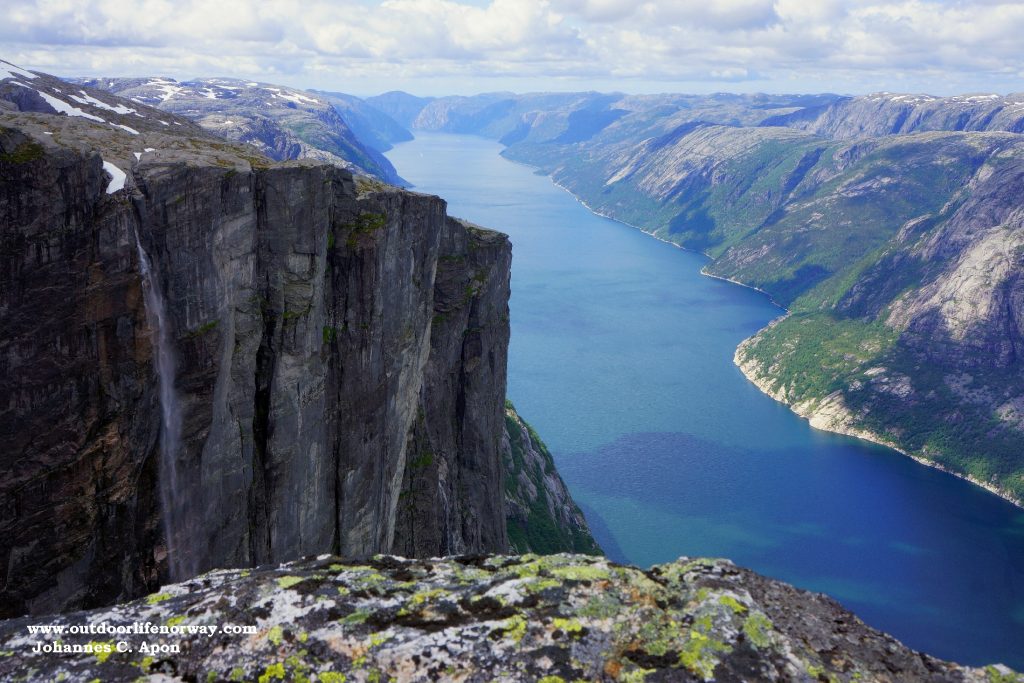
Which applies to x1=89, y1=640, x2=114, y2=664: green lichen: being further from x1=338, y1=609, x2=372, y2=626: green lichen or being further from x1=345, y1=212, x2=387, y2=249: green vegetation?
x1=345, y1=212, x2=387, y2=249: green vegetation

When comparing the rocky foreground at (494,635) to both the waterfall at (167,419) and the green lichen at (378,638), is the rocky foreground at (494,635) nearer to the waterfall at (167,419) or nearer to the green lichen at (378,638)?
the green lichen at (378,638)

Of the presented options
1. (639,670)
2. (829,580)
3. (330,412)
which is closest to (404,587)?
(639,670)

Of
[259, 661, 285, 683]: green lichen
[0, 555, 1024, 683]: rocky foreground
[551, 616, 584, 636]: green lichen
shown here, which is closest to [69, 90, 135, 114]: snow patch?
[0, 555, 1024, 683]: rocky foreground

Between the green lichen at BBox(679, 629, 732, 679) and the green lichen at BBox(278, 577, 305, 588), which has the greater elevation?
the green lichen at BBox(679, 629, 732, 679)

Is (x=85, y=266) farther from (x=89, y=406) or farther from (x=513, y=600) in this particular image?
(x=513, y=600)

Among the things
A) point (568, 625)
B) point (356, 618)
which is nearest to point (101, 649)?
point (356, 618)

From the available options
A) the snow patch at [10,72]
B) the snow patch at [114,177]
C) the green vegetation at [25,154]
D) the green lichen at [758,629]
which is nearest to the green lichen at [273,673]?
the green lichen at [758,629]

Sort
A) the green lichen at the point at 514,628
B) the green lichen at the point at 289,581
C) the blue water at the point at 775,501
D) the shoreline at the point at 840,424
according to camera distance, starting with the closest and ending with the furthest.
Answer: the green lichen at the point at 514,628, the green lichen at the point at 289,581, the blue water at the point at 775,501, the shoreline at the point at 840,424
